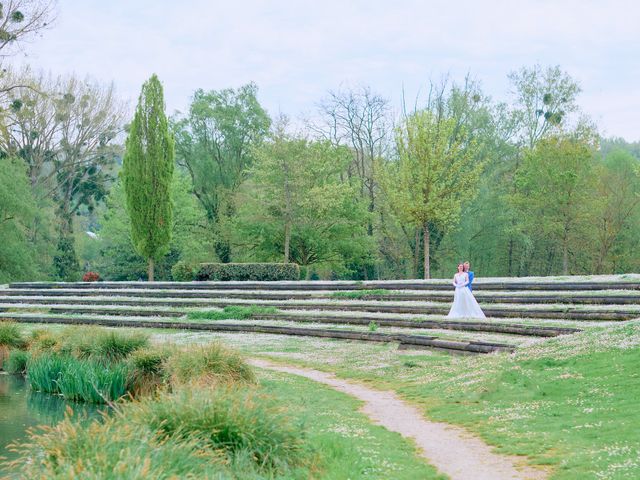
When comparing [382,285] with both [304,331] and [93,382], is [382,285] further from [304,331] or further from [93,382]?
[93,382]

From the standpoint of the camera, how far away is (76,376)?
54.4 feet

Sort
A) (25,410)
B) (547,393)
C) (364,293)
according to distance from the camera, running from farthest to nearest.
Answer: (364,293)
(25,410)
(547,393)

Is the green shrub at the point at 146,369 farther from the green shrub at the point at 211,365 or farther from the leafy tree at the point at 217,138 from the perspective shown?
the leafy tree at the point at 217,138

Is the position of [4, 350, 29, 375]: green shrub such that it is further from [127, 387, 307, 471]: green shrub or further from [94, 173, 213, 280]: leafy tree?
[94, 173, 213, 280]: leafy tree

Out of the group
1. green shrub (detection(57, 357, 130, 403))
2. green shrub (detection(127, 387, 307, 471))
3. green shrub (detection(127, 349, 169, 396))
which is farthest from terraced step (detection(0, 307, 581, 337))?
green shrub (detection(127, 387, 307, 471))

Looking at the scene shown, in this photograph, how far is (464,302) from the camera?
964 inches

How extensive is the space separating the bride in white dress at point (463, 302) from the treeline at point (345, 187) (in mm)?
17049

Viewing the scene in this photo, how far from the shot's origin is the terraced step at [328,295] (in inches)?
977

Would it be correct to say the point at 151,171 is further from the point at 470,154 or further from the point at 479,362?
the point at 479,362

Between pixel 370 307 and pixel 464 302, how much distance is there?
16.0ft

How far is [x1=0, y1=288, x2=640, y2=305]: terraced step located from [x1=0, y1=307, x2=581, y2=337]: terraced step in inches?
126

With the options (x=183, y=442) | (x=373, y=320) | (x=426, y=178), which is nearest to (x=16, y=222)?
(x=426, y=178)

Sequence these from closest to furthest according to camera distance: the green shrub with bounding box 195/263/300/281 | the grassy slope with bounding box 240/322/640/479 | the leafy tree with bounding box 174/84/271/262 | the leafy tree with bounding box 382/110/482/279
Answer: the grassy slope with bounding box 240/322/640/479
the green shrub with bounding box 195/263/300/281
the leafy tree with bounding box 382/110/482/279
the leafy tree with bounding box 174/84/271/262

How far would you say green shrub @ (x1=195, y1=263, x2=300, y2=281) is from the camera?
128 ft
